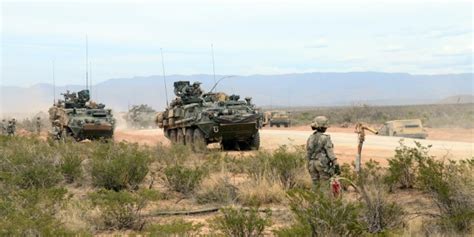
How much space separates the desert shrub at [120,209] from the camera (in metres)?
8.59

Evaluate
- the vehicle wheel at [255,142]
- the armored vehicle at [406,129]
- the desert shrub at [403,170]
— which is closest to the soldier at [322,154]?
the desert shrub at [403,170]

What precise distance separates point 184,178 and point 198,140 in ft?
28.0

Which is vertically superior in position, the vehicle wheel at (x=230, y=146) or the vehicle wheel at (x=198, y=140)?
the vehicle wheel at (x=198, y=140)

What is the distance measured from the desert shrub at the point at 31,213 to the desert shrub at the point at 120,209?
559 mm

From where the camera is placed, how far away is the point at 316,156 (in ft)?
30.2

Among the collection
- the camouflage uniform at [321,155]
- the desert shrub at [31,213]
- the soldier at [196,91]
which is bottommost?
the desert shrub at [31,213]

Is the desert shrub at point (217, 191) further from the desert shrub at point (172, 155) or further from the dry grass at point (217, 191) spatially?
the desert shrub at point (172, 155)

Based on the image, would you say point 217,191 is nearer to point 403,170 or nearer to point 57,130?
point 403,170

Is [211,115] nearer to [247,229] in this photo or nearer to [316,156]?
[316,156]

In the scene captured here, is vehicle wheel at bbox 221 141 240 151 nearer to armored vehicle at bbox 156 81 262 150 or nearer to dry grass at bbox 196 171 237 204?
armored vehicle at bbox 156 81 262 150

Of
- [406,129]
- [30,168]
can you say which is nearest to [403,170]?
[30,168]

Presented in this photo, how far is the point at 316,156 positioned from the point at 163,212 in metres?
2.48

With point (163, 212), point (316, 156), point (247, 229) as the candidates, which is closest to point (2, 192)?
point (163, 212)

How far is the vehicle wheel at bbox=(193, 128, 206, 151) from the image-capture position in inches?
754
